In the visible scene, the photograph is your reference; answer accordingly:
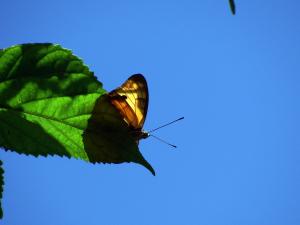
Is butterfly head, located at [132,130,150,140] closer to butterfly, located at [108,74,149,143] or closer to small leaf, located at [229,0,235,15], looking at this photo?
butterfly, located at [108,74,149,143]

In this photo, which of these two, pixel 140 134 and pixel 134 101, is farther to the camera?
pixel 134 101

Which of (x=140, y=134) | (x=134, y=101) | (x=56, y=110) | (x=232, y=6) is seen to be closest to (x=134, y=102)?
(x=134, y=101)

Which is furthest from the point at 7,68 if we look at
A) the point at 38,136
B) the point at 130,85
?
the point at 130,85

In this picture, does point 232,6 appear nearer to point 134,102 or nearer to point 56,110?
point 56,110

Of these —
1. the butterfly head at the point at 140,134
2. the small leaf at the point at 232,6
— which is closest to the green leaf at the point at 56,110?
the butterfly head at the point at 140,134

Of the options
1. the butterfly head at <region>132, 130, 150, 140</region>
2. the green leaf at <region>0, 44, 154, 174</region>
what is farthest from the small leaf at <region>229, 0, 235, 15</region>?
the butterfly head at <region>132, 130, 150, 140</region>

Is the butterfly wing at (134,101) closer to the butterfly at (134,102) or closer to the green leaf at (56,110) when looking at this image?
the butterfly at (134,102)
